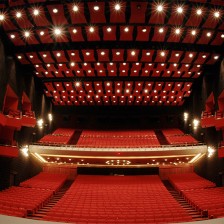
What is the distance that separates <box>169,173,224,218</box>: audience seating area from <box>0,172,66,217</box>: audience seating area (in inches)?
219

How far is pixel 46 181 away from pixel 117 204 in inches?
187

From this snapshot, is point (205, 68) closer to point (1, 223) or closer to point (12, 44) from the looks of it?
point (12, 44)

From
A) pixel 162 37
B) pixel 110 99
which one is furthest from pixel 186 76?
pixel 110 99

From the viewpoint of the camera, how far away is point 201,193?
906cm

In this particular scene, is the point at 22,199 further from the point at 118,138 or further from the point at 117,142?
the point at 118,138

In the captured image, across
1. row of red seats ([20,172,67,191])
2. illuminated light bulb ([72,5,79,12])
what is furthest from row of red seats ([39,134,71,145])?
illuminated light bulb ([72,5,79,12])

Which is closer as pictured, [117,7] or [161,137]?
[117,7]

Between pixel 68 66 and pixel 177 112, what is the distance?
28.6ft

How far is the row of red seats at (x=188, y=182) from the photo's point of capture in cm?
1018

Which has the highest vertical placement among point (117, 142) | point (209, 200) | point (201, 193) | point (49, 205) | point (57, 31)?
point (57, 31)

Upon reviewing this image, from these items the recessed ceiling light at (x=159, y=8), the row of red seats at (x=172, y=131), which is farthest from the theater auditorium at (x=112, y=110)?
the row of red seats at (x=172, y=131)

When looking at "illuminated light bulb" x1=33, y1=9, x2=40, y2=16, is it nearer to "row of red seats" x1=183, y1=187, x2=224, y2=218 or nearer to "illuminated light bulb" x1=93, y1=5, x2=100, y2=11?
"illuminated light bulb" x1=93, y1=5, x2=100, y2=11

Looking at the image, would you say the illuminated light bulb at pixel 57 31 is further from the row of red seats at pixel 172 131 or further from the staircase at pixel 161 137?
the row of red seats at pixel 172 131

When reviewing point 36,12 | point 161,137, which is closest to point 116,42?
point 36,12
